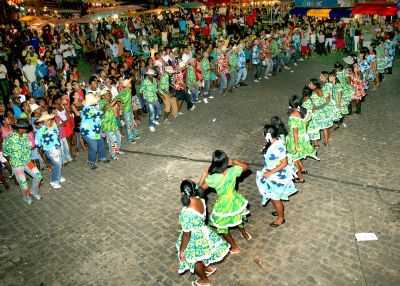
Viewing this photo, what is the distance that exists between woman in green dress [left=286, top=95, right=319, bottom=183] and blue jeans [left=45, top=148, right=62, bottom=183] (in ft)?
15.1

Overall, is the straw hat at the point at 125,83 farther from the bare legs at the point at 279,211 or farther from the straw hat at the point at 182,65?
the bare legs at the point at 279,211

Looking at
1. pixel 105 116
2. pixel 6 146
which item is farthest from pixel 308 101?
pixel 6 146

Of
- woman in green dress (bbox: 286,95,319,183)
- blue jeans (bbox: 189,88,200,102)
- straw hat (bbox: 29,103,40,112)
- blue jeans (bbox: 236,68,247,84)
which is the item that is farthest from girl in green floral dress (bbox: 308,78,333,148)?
straw hat (bbox: 29,103,40,112)

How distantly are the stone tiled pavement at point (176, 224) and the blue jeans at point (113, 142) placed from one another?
28cm

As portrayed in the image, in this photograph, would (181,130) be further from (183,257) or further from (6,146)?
(183,257)

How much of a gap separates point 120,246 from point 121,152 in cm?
382

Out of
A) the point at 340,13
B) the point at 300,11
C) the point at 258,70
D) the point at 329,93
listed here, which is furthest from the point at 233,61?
the point at 300,11

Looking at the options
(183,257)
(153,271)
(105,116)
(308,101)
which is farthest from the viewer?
(105,116)

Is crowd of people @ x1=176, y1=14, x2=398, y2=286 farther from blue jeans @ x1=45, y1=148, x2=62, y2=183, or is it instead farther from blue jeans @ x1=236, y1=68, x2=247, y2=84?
blue jeans @ x1=236, y1=68, x2=247, y2=84

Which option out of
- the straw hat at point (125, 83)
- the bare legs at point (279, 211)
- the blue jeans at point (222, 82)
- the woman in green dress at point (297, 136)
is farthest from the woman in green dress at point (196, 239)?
the blue jeans at point (222, 82)

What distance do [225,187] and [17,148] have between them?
13.6 feet

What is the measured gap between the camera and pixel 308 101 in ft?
26.5

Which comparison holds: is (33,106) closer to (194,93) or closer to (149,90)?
(149,90)

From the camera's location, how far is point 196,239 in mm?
4840
